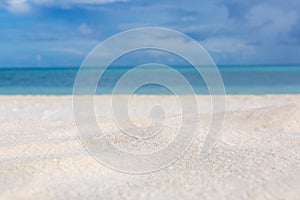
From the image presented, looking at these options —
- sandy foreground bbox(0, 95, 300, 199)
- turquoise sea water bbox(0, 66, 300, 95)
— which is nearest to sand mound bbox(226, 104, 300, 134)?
sandy foreground bbox(0, 95, 300, 199)

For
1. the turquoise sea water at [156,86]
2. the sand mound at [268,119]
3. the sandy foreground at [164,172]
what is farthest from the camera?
the turquoise sea water at [156,86]

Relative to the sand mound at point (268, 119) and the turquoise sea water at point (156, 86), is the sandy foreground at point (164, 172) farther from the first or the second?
the turquoise sea water at point (156, 86)

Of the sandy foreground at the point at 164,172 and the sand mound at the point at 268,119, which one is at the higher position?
the sand mound at the point at 268,119

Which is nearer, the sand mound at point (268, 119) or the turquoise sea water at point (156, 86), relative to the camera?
the sand mound at point (268, 119)

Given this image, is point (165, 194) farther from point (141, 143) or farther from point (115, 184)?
point (141, 143)

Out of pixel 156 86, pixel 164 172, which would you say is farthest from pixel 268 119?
pixel 156 86

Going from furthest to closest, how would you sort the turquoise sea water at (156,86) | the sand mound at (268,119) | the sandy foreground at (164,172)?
1. the turquoise sea water at (156,86)
2. the sand mound at (268,119)
3. the sandy foreground at (164,172)

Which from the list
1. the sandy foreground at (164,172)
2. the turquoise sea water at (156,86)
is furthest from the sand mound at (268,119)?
the turquoise sea water at (156,86)

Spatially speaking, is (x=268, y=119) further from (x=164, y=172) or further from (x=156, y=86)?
(x=156, y=86)

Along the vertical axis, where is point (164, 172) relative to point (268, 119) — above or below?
below

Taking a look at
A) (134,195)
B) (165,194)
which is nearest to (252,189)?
(165,194)

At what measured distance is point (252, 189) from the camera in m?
3.19

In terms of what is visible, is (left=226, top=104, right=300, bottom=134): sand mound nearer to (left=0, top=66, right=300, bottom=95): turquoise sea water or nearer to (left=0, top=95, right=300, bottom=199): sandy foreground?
(left=0, top=95, right=300, bottom=199): sandy foreground

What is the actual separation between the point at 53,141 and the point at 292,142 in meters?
2.94
